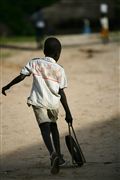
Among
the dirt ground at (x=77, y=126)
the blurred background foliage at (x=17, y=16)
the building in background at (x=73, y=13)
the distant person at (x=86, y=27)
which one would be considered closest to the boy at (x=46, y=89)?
the dirt ground at (x=77, y=126)

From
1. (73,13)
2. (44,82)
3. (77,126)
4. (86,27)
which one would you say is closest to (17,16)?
(73,13)

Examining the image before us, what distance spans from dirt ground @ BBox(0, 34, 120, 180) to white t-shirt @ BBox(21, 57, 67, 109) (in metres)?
0.78

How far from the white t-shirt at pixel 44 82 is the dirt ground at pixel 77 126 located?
779 mm

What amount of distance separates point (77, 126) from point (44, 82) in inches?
128

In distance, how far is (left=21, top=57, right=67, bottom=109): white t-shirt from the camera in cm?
678

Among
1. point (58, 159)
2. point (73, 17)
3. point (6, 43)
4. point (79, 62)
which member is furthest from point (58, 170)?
point (73, 17)

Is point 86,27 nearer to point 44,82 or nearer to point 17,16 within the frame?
point 17,16

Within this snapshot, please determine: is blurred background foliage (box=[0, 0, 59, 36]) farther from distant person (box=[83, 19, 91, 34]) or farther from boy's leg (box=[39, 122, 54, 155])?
boy's leg (box=[39, 122, 54, 155])

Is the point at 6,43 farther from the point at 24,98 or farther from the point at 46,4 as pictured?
the point at 24,98

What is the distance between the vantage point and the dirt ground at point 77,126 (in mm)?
7199

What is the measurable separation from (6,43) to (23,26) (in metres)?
5.95

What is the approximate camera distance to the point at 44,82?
6785 millimetres

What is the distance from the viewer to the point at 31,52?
1989cm

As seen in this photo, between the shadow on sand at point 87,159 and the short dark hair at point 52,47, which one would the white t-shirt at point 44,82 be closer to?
the short dark hair at point 52,47
